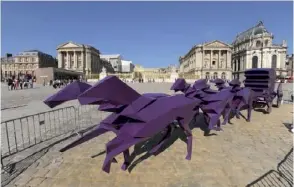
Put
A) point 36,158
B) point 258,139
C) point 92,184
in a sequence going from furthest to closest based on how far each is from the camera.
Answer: point 258,139
point 36,158
point 92,184

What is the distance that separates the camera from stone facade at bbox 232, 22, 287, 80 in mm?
76562

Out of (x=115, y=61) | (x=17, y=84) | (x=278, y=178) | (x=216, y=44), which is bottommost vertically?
(x=278, y=178)

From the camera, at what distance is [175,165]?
16.1 ft

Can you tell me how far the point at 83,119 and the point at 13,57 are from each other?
93133 millimetres

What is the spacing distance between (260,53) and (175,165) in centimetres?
8349

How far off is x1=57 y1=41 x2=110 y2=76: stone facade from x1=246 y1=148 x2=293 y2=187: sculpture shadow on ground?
85335 mm

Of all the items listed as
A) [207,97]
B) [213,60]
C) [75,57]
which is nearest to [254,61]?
[213,60]

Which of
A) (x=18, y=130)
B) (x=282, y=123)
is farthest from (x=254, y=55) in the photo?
(x=18, y=130)

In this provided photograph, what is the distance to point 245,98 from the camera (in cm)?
891

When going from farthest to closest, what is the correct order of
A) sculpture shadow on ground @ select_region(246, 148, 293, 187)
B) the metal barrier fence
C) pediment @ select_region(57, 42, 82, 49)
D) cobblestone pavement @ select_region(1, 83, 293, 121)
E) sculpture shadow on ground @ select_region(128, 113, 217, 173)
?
1. pediment @ select_region(57, 42, 82, 49)
2. cobblestone pavement @ select_region(1, 83, 293, 121)
3. the metal barrier fence
4. sculpture shadow on ground @ select_region(128, 113, 217, 173)
5. sculpture shadow on ground @ select_region(246, 148, 293, 187)

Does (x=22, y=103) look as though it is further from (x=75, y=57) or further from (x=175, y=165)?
(x=75, y=57)

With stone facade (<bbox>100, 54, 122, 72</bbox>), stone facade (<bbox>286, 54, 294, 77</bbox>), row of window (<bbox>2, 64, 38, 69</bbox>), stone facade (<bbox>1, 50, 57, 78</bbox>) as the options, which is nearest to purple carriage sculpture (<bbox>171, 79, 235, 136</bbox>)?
stone facade (<bbox>286, 54, 294, 77</bbox>)

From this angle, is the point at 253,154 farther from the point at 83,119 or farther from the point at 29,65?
the point at 29,65

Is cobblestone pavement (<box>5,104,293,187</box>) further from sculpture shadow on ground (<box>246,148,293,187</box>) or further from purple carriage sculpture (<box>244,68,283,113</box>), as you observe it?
purple carriage sculpture (<box>244,68,283,113</box>)
